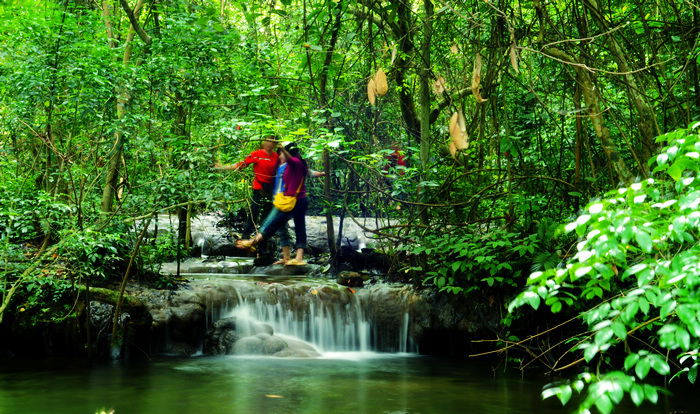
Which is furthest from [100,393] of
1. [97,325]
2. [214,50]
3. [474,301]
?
[474,301]

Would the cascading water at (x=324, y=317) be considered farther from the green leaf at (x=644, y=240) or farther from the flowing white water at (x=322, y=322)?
the green leaf at (x=644, y=240)

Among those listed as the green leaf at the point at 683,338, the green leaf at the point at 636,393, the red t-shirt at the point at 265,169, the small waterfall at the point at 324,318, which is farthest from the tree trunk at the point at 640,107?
the red t-shirt at the point at 265,169

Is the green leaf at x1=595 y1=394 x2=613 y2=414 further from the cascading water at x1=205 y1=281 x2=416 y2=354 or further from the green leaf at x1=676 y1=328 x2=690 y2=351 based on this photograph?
the cascading water at x1=205 y1=281 x2=416 y2=354

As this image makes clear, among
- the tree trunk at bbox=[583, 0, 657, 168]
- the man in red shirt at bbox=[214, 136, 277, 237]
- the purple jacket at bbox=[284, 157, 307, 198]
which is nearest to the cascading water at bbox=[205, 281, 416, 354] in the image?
the man in red shirt at bbox=[214, 136, 277, 237]

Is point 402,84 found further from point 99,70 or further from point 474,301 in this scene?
point 99,70

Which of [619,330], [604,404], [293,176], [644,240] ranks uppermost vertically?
[293,176]

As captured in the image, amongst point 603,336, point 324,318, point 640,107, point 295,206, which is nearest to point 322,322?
point 324,318

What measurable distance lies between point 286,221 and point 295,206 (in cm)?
40

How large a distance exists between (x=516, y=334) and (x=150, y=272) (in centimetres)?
518

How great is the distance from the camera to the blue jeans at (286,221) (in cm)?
1119

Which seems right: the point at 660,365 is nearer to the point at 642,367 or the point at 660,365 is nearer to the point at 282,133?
the point at 642,367

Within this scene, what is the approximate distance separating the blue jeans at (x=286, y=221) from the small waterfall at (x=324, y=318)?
2.31 m

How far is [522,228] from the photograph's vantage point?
7.05 meters

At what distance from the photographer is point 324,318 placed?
8.93 meters
